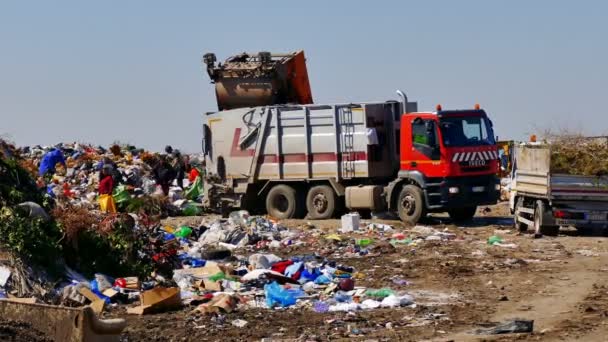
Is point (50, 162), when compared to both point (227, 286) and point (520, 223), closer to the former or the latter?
point (520, 223)

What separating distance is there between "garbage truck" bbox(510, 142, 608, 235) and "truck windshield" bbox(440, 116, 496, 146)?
6.64 feet

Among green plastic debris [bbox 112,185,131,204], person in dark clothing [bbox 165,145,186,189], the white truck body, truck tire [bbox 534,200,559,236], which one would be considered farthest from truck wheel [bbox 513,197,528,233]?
person in dark clothing [bbox 165,145,186,189]

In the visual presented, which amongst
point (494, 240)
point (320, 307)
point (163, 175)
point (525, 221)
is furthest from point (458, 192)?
point (320, 307)

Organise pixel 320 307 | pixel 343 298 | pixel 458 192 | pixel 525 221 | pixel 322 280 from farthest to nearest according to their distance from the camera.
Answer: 1. pixel 458 192
2. pixel 525 221
3. pixel 322 280
4. pixel 343 298
5. pixel 320 307

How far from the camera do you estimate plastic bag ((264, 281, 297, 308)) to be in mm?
12648

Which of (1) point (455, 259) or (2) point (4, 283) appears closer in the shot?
(2) point (4, 283)

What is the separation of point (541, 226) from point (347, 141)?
5417 mm

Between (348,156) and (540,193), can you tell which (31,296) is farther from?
(348,156)

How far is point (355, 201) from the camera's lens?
22.9 meters

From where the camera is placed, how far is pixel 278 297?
12750 millimetres

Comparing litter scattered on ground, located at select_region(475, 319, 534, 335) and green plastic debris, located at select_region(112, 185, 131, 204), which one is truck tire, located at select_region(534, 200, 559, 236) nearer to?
litter scattered on ground, located at select_region(475, 319, 534, 335)

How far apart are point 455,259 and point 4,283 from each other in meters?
6.71

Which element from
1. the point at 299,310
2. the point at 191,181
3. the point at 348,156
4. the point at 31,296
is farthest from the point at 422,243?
the point at 191,181

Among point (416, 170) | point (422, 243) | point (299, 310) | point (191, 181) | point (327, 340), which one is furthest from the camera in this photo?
point (191, 181)
